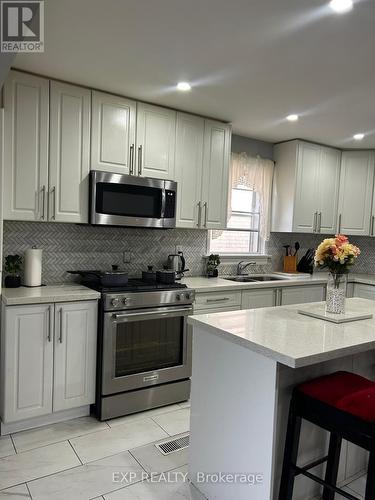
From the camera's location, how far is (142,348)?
2949 mm

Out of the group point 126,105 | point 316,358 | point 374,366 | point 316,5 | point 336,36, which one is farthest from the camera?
point 126,105

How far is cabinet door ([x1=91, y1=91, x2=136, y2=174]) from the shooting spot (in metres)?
2.97

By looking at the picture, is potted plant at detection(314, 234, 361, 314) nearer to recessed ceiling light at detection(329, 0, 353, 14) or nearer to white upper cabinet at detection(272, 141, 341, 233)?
recessed ceiling light at detection(329, 0, 353, 14)

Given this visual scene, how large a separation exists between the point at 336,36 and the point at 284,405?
1.91m

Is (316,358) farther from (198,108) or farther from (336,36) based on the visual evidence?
(198,108)

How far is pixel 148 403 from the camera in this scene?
296cm

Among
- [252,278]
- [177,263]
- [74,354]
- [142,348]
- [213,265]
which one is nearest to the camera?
[74,354]

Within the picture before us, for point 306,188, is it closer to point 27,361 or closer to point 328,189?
point 328,189

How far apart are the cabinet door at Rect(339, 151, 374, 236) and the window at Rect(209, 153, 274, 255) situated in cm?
98

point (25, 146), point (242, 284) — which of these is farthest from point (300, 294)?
point (25, 146)

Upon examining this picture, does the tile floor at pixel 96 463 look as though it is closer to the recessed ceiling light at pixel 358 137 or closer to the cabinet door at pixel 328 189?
the cabinet door at pixel 328 189

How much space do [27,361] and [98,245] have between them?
1.18 meters

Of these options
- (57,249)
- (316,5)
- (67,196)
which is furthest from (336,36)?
(57,249)

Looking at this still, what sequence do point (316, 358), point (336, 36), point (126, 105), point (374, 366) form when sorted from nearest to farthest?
point (316, 358) < point (336, 36) < point (374, 366) < point (126, 105)
